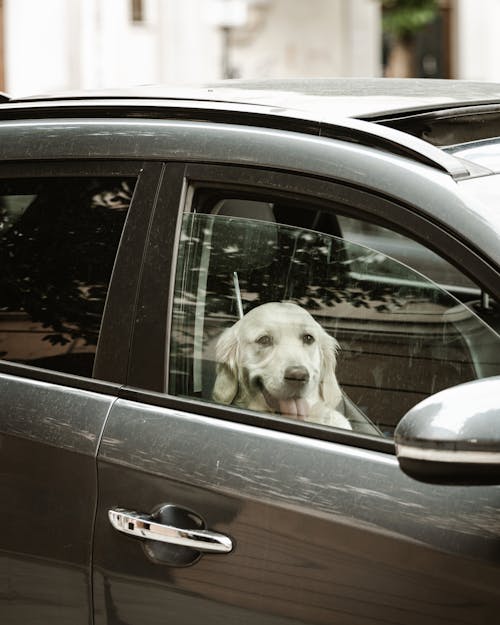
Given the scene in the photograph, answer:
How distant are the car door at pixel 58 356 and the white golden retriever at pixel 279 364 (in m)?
0.19

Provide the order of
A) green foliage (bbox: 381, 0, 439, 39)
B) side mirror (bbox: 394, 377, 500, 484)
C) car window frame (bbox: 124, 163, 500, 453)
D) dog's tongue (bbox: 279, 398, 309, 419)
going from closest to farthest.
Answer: side mirror (bbox: 394, 377, 500, 484) < car window frame (bbox: 124, 163, 500, 453) < dog's tongue (bbox: 279, 398, 309, 419) < green foliage (bbox: 381, 0, 439, 39)

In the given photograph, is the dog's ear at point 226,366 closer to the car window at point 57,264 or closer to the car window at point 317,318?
the car window at point 317,318

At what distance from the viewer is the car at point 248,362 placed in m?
1.88

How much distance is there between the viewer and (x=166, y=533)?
2.07 m

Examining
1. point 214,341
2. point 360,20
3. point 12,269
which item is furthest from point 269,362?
point 360,20

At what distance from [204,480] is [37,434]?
0.39 m

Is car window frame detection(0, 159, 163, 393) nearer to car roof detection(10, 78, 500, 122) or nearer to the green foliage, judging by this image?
car roof detection(10, 78, 500, 122)

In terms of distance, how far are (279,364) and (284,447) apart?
0.79 ft

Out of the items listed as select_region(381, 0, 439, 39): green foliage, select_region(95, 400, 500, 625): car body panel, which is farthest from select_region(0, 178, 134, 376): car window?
select_region(381, 0, 439, 39): green foliage

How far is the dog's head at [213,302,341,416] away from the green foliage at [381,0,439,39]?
23195 mm

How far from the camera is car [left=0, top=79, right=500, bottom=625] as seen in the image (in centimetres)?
188

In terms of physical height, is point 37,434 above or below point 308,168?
below

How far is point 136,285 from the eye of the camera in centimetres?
228

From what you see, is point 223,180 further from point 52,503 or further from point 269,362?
point 52,503
